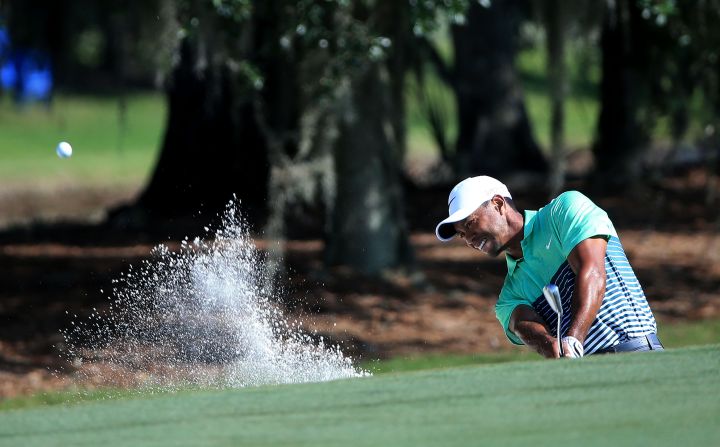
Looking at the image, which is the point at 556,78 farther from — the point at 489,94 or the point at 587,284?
the point at 587,284

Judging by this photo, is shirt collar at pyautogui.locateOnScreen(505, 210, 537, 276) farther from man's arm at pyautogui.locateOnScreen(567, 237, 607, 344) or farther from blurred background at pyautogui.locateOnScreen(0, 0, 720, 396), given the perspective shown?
blurred background at pyautogui.locateOnScreen(0, 0, 720, 396)

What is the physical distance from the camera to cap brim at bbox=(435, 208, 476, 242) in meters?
5.39

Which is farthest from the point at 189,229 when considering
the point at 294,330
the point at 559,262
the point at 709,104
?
the point at 559,262

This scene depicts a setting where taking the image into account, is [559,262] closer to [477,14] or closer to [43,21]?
[43,21]

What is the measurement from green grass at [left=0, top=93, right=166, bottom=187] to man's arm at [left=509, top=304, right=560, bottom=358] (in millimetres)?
16813

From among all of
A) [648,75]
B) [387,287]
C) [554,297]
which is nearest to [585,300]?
[554,297]

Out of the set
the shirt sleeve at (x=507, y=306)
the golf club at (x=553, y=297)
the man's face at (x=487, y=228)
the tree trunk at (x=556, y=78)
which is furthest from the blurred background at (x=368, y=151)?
the golf club at (x=553, y=297)

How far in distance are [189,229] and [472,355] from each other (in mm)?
4394

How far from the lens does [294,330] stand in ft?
30.6

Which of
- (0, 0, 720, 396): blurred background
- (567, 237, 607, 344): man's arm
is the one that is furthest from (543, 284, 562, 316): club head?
(0, 0, 720, 396): blurred background

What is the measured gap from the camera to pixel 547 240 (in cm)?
544

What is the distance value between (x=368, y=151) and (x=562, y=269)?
6018 millimetres

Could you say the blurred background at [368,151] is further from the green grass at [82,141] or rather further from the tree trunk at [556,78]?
the green grass at [82,141]

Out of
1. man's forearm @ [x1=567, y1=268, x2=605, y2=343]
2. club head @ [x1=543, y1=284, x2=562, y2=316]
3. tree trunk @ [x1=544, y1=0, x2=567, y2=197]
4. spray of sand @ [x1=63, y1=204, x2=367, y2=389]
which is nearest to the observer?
club head @ [x1=543, y1=284, x2=562, y2=316]
